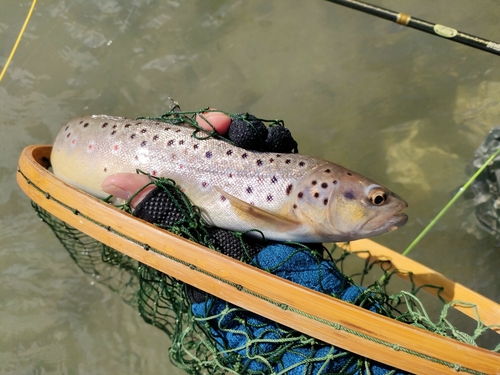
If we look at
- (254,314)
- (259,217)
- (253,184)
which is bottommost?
(254,314)

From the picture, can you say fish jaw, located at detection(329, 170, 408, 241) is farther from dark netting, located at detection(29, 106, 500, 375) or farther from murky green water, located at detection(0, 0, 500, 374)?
murky green water, located at detection(0, 0, 500, 374)

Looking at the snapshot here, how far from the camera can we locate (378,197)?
6.13 ft

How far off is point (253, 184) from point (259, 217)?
0.66ft

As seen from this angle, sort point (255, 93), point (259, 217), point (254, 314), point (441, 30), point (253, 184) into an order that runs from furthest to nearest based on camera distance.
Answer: point (255, 93), point (441, 30), point (253, 184), point (259, 217), point (254, 314)

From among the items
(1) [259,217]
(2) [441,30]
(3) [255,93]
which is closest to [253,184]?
(1) [259,217]

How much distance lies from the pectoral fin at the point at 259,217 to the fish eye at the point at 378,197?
407mm

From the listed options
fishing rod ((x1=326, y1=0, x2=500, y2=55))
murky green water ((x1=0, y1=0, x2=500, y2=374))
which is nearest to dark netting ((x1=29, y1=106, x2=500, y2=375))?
fishing rod ((x1=326, y1=0, x2=500, y2=55))

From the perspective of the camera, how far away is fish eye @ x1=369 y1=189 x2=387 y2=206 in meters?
1.87

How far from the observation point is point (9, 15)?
3598 millimetres

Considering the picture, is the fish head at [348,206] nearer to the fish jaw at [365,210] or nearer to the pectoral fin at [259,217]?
the fish jaw at [365,210]

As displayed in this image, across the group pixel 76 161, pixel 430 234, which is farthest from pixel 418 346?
pixel 430 234

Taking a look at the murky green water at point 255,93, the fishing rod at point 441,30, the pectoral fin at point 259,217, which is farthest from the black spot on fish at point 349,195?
the murky green water at point 255,93

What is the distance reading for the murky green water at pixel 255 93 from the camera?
10.6ft

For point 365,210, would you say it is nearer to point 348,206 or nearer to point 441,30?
point 348,206
